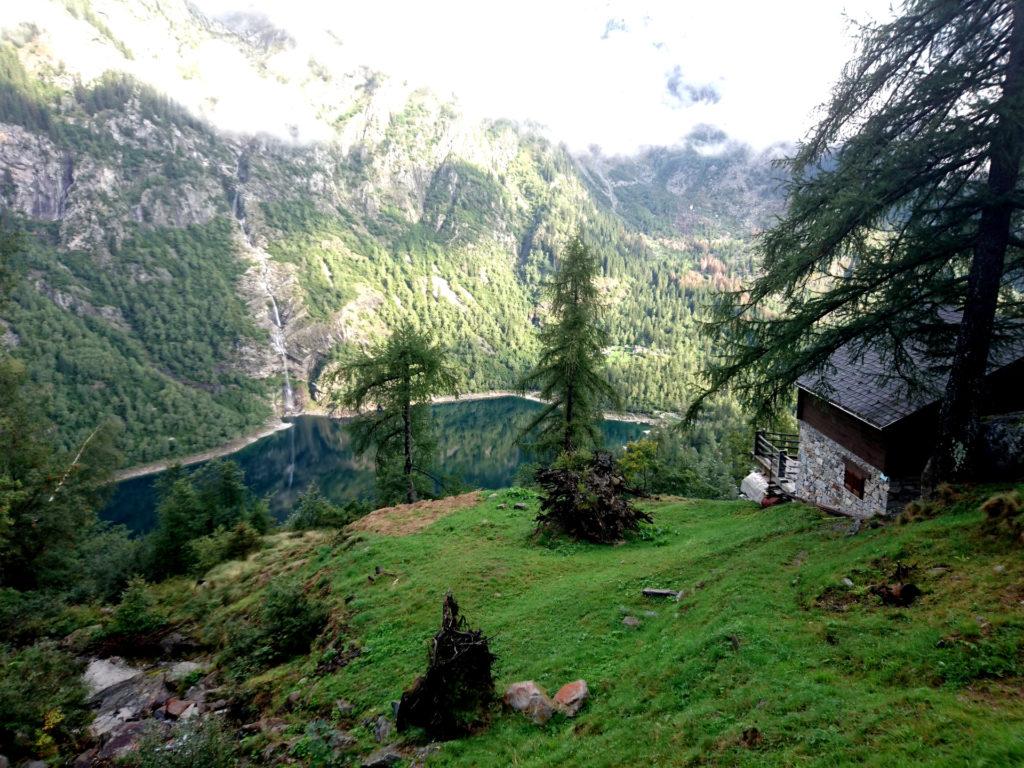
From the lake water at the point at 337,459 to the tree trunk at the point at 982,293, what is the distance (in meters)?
64.5

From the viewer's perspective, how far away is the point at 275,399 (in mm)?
186750

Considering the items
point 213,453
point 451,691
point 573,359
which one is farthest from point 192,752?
point 213,453

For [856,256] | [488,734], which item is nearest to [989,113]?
[856,256]

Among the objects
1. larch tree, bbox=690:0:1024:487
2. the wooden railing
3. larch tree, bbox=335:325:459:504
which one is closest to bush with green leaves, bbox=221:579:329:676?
larch tree, bbox=690:0:1024:487

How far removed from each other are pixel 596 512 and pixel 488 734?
1168 cm

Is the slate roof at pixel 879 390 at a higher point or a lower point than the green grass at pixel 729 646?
higher

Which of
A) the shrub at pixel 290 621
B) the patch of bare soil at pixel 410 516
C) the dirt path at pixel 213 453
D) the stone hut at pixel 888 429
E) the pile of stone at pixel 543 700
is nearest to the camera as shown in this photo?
the pile of stone at pixel 543 700

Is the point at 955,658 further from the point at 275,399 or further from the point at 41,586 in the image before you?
the point at 275,399

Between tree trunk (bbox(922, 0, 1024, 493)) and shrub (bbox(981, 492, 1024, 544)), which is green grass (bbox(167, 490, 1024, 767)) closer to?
shrub (bbox(981, 492, 1024, 544))

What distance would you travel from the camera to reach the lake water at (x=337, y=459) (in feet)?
327

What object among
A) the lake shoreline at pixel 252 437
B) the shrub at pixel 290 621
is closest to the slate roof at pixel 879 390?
the shrub at pixel 290 621

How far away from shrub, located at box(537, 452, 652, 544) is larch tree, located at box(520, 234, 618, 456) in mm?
7432

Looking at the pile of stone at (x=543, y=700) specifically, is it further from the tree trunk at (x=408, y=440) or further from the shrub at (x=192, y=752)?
the tree trunk at (x=408, y=440)

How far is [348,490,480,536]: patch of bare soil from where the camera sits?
893 inches
